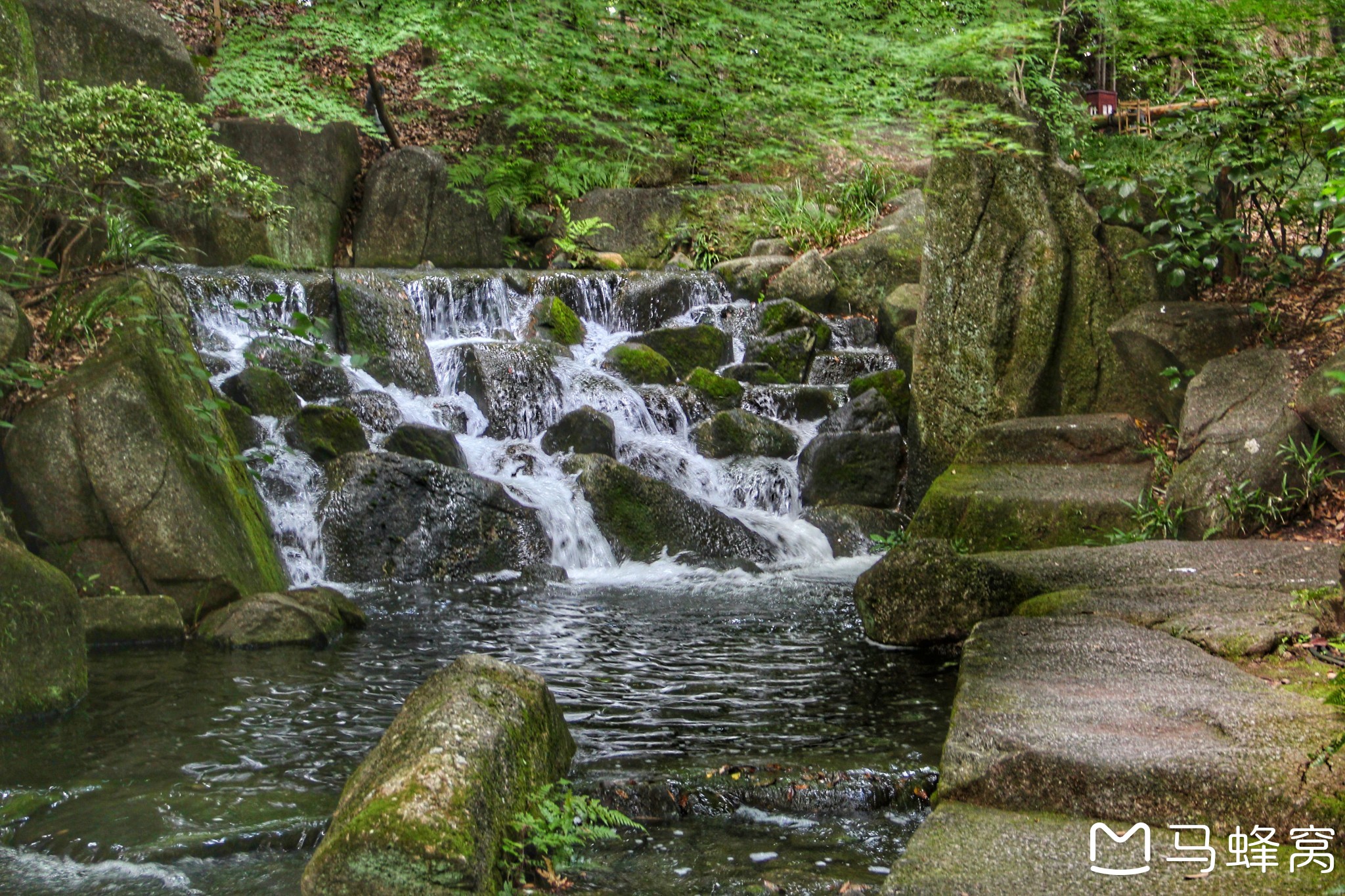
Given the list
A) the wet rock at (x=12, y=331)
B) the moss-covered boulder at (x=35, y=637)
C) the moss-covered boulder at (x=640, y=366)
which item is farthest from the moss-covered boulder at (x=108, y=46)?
the moss-covered boulder at (x=35, y=637)

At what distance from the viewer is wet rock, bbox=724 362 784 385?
13.1 meters

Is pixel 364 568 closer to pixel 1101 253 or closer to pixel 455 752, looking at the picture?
pixel 455 752

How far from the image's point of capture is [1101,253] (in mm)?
8672

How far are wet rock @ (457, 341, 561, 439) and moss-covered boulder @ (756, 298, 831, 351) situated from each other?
3.24m

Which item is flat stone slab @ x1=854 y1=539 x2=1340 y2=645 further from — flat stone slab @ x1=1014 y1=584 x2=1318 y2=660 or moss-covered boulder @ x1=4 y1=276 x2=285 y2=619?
moss-covered boulder @ x1=4 y1=276 x2=285 y2=619

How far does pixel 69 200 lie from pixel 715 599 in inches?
220

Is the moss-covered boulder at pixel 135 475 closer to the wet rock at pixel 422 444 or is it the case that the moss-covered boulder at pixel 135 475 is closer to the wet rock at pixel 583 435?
the wet rock at pixel 422 444

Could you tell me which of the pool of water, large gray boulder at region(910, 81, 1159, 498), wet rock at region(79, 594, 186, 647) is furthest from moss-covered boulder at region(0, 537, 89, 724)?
large gray boulder at region(910, 81, 1159, 498)

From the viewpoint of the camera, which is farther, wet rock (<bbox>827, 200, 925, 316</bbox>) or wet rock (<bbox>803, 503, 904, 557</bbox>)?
wet rock (<bbox>827, 200, 925, 316</bbox>)

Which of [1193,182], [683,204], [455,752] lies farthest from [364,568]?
[683,204]

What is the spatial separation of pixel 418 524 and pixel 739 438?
3.90 meters

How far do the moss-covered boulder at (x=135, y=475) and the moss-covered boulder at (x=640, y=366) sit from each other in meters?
6.02

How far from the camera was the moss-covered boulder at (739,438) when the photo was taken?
36.9 feet

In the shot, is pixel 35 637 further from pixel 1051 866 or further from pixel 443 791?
pixel 1051 866
